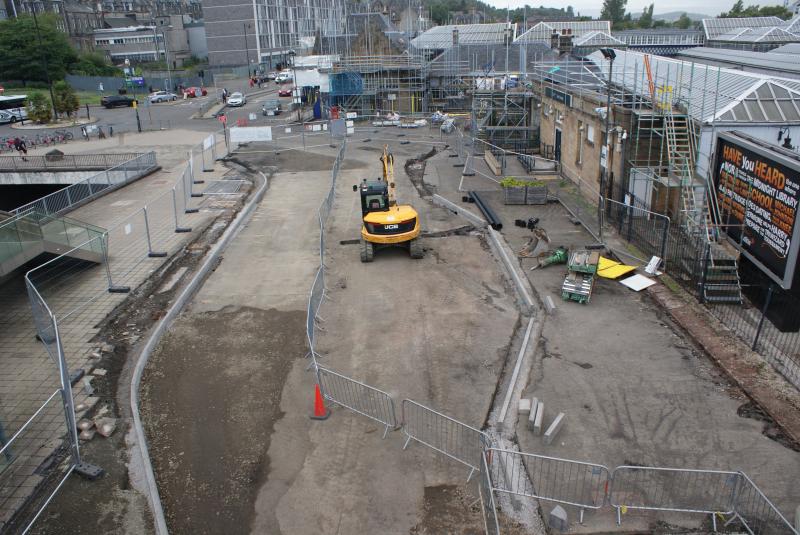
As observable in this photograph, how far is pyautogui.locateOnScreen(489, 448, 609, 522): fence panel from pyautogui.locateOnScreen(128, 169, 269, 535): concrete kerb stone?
15.3 ft

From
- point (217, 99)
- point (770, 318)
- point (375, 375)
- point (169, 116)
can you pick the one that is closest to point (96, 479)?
point (375, 375)

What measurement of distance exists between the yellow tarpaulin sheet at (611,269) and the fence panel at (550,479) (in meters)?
8.00

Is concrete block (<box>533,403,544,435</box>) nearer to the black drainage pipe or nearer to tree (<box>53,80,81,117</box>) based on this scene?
the black drainage pipe

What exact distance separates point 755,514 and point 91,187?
27.4 m

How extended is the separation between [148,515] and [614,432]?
716 cm

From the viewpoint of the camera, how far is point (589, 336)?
523 inches

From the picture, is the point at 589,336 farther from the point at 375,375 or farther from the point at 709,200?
the point at 709,200

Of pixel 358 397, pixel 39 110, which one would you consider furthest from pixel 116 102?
pixel 358 397

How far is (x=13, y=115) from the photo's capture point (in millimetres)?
52750

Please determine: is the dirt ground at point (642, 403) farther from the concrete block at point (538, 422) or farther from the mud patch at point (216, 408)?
the mud patch at point (216, 408)

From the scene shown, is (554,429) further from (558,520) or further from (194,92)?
(194,92)

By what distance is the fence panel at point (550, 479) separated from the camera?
330 inches

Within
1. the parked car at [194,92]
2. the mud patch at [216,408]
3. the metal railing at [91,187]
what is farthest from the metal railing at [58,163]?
the parked car at [194,92]

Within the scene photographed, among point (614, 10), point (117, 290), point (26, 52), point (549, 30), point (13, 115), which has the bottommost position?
point (117, 290)
